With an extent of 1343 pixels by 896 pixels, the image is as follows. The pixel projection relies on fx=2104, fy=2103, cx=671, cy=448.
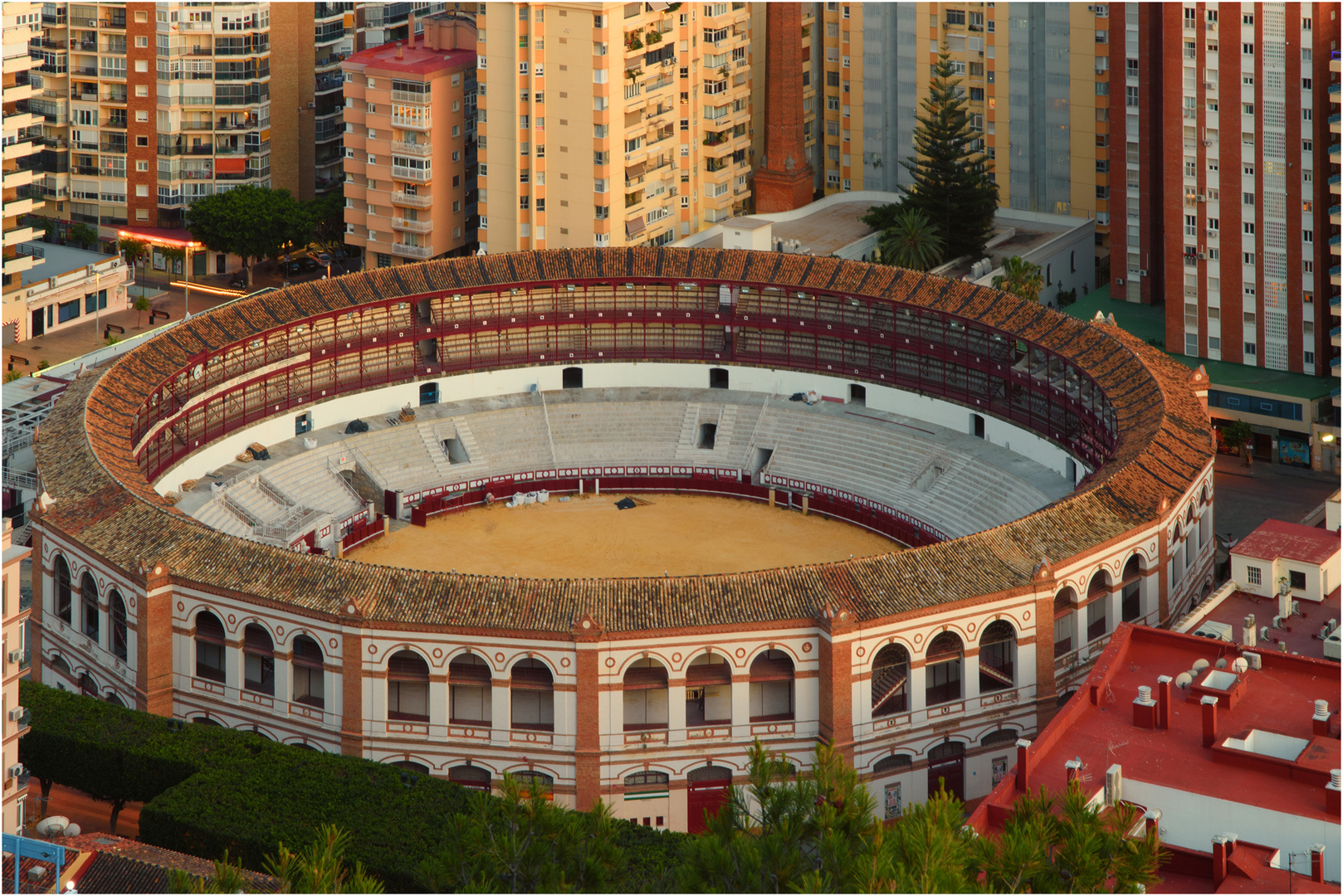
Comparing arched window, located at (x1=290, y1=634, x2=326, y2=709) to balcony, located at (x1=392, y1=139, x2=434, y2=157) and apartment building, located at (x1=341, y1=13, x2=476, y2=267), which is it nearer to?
apartment building, located at (x1=341, y1=13, x2=476, y2=267)

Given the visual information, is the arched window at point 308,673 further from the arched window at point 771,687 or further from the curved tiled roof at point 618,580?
the arched window at point 771,687

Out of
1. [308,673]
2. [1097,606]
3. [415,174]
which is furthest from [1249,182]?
[308,673]

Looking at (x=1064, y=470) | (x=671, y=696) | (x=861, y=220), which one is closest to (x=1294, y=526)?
(x=1064, y=470)

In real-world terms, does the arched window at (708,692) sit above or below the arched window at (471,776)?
above

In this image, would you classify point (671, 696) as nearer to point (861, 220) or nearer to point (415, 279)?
point (415, 279)

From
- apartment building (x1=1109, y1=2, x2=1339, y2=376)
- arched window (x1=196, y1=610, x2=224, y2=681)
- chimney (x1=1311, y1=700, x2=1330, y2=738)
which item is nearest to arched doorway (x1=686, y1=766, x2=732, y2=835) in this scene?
arched window (x1=196, y1=610, x2=224, y2=681)

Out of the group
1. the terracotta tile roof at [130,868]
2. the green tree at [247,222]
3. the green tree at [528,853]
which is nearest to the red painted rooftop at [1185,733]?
the green tree at [528,853]
